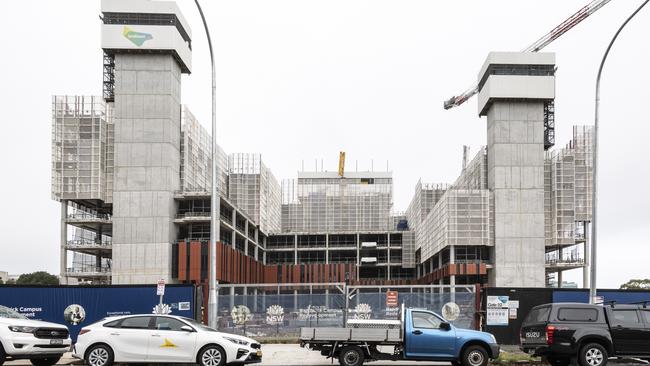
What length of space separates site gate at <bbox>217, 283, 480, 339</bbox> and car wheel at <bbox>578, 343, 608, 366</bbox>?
9665 mm

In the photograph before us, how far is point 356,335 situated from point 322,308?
467 inches

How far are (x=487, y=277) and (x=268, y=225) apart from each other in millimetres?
40775

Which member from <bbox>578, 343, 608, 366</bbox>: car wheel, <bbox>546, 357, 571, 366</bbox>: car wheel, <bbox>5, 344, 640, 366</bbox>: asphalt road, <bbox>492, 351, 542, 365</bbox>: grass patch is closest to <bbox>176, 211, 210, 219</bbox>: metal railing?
<bbox>5, 344, 640, 366</bbox>: asphalt road

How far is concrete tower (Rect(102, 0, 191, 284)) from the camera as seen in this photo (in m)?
80.3

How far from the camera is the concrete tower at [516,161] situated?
89.9 m

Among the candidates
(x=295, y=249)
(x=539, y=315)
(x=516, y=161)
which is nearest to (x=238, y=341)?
(x=539, y=315)

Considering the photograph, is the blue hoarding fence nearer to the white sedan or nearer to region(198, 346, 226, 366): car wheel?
the white sedan

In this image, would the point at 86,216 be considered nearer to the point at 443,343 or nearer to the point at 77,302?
the point at 77,302

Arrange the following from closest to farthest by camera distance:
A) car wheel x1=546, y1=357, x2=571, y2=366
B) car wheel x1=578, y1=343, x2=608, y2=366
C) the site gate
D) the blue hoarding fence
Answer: car wheel x1=578, y1=343, x2=608, y2=366 → car wheel x1=546, y1=357, x2=571, y2=366 → the blue hoarding fence → the site gate

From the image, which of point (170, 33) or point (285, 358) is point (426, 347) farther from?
point (170, 33)

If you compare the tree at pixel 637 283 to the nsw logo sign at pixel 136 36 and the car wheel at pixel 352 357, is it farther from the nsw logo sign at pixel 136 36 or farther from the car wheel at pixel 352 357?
the car wheel at pixel 352 357

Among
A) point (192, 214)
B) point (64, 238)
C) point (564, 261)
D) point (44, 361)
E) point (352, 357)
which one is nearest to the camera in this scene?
point (352, 357)

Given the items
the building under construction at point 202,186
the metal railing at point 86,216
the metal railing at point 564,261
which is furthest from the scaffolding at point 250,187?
the metal railing at point 564,261

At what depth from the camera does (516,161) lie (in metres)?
90.4
